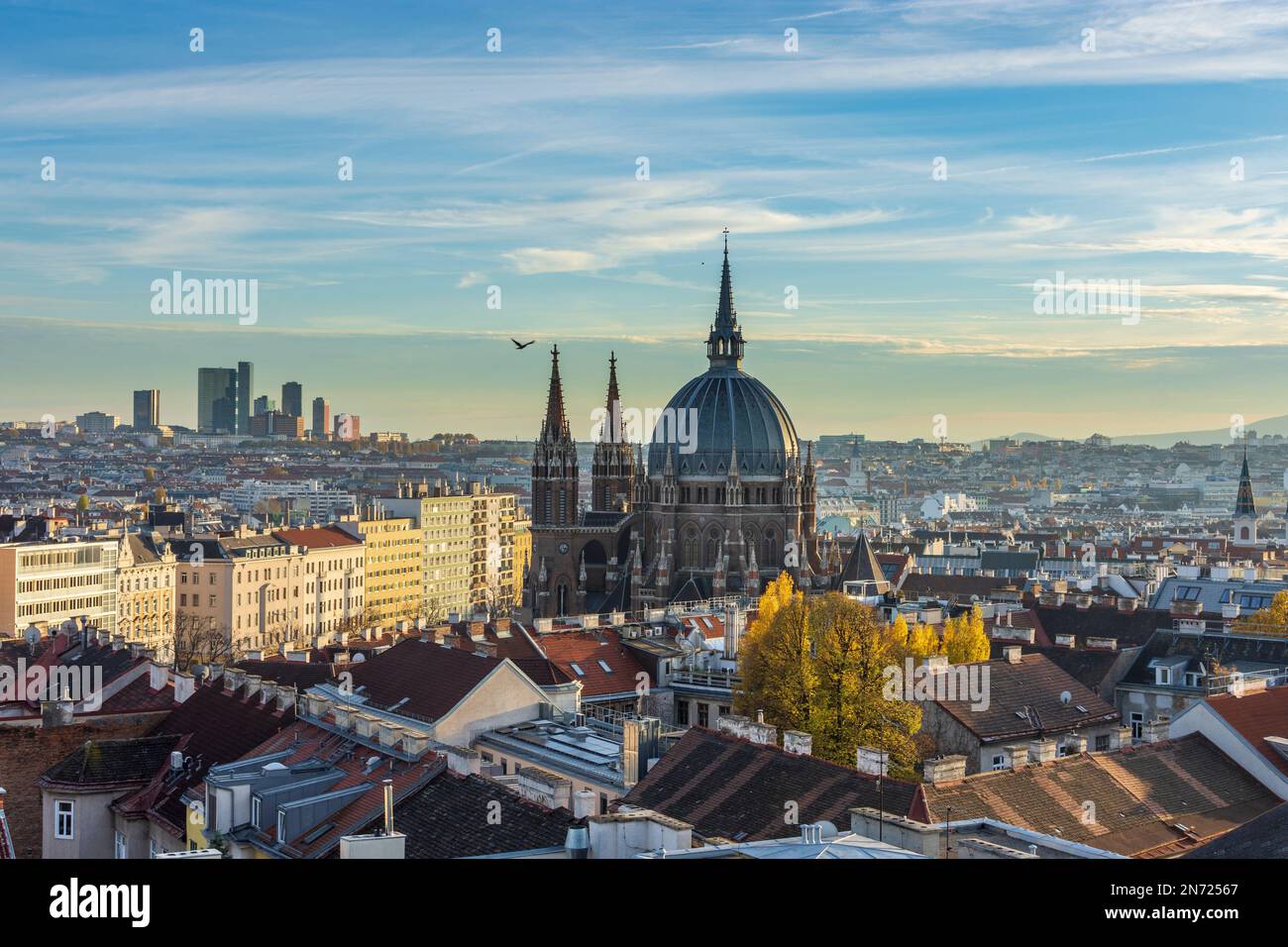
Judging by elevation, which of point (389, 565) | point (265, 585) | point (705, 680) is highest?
point (705, 680)

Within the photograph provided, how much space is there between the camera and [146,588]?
111 m

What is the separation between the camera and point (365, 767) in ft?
80.2

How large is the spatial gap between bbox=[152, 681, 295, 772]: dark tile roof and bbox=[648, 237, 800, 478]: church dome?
56289 millimetres

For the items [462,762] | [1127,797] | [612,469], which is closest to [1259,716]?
[1127,797]

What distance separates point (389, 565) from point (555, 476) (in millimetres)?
57169

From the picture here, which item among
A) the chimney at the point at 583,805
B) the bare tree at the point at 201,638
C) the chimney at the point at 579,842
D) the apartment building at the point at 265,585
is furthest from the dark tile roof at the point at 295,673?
the apartment building at the point at 265,585

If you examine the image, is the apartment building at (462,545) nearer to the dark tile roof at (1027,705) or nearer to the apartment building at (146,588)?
the apartment building at (146,588)

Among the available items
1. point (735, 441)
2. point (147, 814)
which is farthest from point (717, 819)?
point (735, 441)

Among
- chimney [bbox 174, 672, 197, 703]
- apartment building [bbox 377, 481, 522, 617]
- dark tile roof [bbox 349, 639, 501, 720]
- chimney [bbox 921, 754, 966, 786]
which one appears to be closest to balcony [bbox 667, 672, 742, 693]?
dark tile roof [bbox 349, 639, 501, 720]

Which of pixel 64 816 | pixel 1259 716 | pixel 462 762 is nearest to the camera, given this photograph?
pixel 462 762

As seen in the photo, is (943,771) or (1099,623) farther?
(1099,623)

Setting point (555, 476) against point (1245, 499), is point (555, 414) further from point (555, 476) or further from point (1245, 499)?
point (1245, 499)
